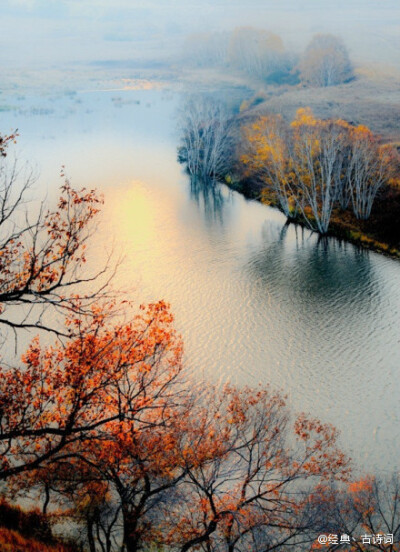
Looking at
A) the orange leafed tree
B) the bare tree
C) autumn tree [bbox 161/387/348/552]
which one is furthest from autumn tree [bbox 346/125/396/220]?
the orange leafed tree

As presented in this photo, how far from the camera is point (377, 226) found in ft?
81.9

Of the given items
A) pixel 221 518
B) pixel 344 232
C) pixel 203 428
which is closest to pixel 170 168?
pixel 344 232

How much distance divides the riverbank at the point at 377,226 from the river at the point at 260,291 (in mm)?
821

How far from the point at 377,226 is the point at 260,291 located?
9152 mm

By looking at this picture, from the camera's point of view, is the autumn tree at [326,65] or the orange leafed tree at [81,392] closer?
the orange leafed tree at [81,392]

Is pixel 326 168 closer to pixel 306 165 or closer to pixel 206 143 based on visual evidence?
pixel 306 165

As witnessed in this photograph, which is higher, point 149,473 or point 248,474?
point 248,474

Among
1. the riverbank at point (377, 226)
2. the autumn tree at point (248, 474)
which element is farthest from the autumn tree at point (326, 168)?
the autumn tree at point (248, 474)

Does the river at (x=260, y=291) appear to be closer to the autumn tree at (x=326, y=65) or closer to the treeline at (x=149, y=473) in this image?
the treeline at (x=149, y=473)

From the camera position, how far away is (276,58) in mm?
55906

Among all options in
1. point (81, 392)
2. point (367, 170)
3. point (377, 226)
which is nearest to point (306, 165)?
point (367, 170)

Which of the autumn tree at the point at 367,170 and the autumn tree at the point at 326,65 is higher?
the autumn tree at the point at 326,65

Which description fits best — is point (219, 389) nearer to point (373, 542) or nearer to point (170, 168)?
point (373, 542)

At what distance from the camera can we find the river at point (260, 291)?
13867 mm
